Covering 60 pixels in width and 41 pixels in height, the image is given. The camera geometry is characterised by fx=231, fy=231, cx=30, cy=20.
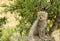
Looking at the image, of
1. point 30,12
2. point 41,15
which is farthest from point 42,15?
point 30,12

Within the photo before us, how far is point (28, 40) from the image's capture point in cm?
362

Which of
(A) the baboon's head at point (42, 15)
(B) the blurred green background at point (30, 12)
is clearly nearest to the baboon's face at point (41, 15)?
(A) the baboon's head at point (42, 15)

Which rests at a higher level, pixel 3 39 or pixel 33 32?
pixel 33 32

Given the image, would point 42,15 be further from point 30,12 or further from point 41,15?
point 30,12

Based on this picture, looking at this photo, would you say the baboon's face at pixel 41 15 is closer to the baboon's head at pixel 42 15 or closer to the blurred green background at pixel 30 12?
the baboon's head at pixel 42 15

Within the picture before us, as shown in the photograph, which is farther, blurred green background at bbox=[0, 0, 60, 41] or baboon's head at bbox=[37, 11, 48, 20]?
blurred green background at bbox=[0, 0, 60, 41]

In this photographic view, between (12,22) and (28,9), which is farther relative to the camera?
(12,22)

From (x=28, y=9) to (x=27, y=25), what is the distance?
0.50m

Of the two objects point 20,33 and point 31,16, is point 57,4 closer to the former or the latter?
point 31,16

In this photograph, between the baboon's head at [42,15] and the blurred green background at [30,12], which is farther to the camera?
the blurred green background at [30,12]

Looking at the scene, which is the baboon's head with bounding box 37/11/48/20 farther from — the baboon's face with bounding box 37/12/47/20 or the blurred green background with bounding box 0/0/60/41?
the blurred green background with bounding box 0/0/60/41

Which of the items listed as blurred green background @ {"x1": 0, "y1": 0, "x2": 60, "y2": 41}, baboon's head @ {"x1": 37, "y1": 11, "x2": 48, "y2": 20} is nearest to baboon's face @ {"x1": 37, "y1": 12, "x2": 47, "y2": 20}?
baboon's head @ {"x1": 37, "y1": 11, "x2": 48, "y2": 20}

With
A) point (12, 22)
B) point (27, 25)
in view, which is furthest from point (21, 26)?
point (12, 22)

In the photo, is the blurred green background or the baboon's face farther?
the blurred green background
